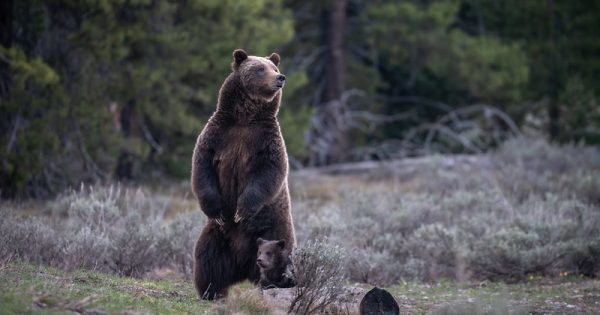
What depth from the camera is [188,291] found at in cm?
843

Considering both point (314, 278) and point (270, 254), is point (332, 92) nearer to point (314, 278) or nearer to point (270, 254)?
point (270, 254)

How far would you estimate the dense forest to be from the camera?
14.2 meters

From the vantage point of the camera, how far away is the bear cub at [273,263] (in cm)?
746

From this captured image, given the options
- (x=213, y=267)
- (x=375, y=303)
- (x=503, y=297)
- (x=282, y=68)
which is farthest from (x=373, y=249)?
(x=282, y=68)

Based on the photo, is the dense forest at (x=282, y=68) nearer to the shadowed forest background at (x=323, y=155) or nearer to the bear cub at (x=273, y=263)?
the shadowed forest background at (x=323, y=155)

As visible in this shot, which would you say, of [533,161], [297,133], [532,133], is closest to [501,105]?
[532,133]

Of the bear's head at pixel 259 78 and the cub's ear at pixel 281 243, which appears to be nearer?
the cub's ear at pixel 281 243

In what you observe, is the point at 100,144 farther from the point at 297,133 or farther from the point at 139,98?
the point at 297,133

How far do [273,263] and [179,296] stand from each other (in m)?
1.00

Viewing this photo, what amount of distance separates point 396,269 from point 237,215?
11.5ft

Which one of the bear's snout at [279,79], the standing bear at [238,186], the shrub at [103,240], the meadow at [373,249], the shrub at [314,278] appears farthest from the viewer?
the shrub at [103,240]

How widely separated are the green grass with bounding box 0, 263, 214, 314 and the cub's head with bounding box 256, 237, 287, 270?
1.97 feet

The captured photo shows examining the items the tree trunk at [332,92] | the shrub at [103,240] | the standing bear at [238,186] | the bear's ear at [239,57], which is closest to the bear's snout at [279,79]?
the standing bear at [238,186]

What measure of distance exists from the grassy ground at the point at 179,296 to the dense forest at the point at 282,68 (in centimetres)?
629
